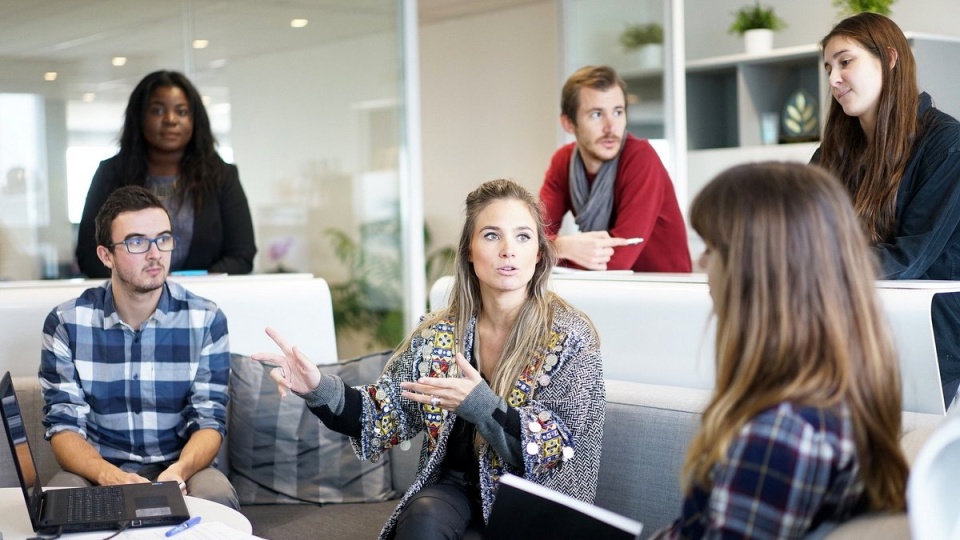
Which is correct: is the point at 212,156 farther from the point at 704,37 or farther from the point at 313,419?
the point at 704,37

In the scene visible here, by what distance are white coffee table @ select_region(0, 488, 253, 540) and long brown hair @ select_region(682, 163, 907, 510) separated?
94 centimetres

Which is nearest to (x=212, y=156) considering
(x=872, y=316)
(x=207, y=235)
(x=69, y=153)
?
(x=207, y=235)

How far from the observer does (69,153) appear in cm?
412

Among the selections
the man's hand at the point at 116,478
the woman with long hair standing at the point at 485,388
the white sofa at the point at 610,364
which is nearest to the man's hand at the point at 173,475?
the man's hand at the point at 116,478

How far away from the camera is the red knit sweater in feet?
9.85

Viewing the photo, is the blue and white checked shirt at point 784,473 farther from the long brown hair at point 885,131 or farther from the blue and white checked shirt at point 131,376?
the blue and white checked shirt at point 131,376

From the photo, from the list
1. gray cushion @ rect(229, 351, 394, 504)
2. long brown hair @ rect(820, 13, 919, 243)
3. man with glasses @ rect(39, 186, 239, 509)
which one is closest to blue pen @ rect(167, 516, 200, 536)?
man with glasses @ rect(39, 186, 239, 509)

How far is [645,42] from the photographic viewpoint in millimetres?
5418

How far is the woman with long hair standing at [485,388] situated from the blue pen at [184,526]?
33 cm

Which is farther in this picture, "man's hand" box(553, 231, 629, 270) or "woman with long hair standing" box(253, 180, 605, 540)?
"man's hand" box(553, 231, 629, 270)

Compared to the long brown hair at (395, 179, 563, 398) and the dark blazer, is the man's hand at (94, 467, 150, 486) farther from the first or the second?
the dark blazer

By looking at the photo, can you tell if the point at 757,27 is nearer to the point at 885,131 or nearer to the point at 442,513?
the point at 885,131

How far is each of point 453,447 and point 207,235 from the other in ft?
5.55

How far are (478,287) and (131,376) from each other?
933 mm
